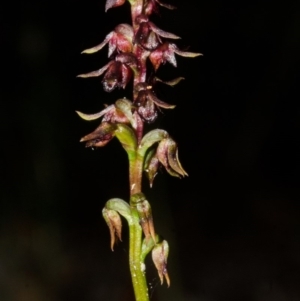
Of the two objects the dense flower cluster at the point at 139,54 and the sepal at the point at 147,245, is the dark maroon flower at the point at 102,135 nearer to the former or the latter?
the dense flower cluster at the point at 139,54

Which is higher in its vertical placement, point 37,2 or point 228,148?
point 37,2

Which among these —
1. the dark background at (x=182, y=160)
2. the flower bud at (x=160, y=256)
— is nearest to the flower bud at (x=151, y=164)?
the flower bud at (x=160, y=256)

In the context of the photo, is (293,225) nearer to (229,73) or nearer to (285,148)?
(285,148)

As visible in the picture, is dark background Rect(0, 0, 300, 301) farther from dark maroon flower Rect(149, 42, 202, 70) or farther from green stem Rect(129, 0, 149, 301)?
dark maroon flower Rect(149, 42, 202, 70)

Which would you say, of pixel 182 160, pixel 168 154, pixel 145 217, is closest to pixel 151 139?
pixel 168 154

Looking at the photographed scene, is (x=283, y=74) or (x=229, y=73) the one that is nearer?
(x=283, y=74)

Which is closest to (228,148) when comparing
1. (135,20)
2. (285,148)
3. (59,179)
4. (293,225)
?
(285,148)

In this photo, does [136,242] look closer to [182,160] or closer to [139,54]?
[139,54]
